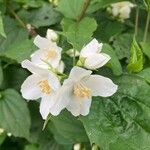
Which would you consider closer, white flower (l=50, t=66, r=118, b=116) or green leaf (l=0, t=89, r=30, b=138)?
white flower (l=50, t=66, r=118, b=116)

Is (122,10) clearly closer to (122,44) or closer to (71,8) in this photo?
(122,44)

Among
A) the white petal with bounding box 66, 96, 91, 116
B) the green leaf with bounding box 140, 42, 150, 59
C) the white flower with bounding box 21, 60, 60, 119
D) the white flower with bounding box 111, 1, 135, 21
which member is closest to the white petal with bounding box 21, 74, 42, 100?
the white flower with bounding box 21, 60, 60, 119

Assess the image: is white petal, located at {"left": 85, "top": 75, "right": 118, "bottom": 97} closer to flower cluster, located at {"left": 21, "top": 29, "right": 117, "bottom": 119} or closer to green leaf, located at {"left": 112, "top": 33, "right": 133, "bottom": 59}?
flower cluster, located at {"left": 21, "top": 29, "right": 117, "bottom": 119}

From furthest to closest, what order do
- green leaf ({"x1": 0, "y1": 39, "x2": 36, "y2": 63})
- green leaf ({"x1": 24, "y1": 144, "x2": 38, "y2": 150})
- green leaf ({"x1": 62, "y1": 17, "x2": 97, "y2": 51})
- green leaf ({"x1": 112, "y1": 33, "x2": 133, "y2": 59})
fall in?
green leaf ({"x1": 24, "y1": 144, "x2": 38, "y2": 150})
green leaf ({"x1": 112, "y1": 33, "x2": 133, "y2": 59})
green leaf ({"x1": 0, "y1": 39, "x2": 36, "y2": 63})
green leaf ({"x1": 62, "y1": 17, "x2": 97, "y2": 51})

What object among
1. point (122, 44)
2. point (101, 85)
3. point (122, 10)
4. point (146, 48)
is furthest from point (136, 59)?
point (122, 10)

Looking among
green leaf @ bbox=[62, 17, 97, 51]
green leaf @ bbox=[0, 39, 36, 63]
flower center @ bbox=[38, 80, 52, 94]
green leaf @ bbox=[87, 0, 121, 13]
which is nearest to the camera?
flower center @ bbox=[38, 80, 52, 94]

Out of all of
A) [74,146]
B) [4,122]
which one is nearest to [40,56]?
[4,122]

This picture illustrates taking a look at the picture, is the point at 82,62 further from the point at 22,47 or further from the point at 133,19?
the point at 133,19
